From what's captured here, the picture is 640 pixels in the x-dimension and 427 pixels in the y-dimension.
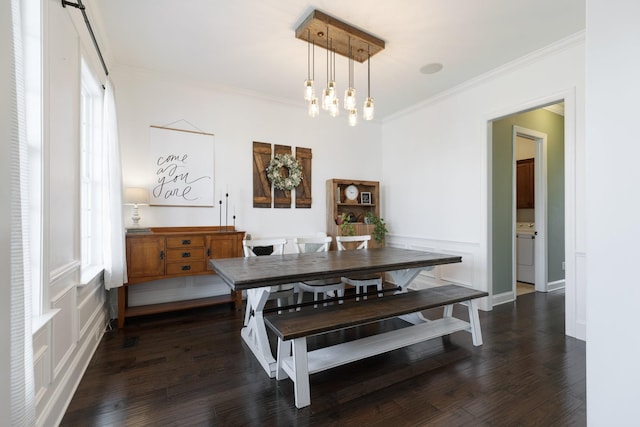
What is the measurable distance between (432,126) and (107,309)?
478cm

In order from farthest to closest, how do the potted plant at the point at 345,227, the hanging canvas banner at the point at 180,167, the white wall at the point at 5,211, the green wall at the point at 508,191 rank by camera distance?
the potted plant at the point at 345,227, the green wall at the point at 508,191, the hanging canvas banner at the point at 180,167, the white wall at the point at 5,211

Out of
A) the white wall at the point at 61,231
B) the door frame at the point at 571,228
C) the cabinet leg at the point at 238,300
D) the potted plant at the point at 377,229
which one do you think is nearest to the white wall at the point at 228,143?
the cabinet leg at the point at 238,300

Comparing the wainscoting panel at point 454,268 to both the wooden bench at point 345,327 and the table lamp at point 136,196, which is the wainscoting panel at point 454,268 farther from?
the table lamp at point 136,196

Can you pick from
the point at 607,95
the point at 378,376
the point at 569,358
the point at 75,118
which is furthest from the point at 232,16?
the point at 569,358

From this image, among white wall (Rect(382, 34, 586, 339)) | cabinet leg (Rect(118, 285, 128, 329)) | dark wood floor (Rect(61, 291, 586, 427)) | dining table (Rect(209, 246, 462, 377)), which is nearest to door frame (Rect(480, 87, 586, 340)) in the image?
white wall (Rect(382, 34, 586, 339))

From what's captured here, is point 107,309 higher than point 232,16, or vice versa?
point 232,16

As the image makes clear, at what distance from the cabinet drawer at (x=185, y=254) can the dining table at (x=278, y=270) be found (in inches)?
37.7

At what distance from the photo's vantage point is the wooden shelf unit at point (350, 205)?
4.64 metres

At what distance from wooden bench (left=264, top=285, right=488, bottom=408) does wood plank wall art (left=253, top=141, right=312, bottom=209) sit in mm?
2240

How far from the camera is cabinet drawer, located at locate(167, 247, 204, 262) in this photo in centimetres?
325

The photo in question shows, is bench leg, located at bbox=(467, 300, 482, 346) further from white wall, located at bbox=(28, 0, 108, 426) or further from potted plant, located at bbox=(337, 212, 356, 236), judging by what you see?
white wall, located at bbox=(28, 0, 108, 426)

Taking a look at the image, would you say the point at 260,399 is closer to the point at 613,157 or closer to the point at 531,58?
the point at 613,157

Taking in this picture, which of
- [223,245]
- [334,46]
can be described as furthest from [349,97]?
[223,245]

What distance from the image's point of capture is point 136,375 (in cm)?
216
